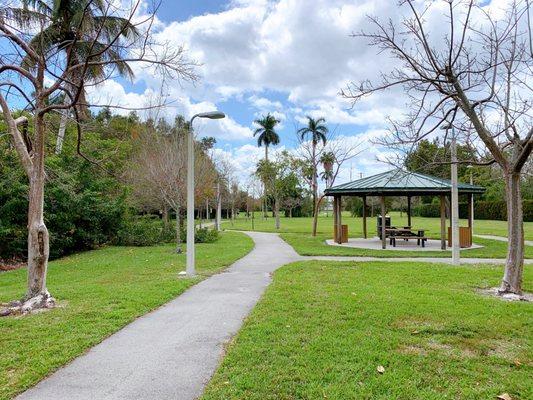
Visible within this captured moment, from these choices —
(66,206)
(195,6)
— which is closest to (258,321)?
(195,6)

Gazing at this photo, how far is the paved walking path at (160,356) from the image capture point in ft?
10.7

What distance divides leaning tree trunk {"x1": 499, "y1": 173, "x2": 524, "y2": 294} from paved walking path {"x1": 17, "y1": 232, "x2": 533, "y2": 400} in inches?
171

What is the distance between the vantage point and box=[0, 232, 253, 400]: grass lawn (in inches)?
151

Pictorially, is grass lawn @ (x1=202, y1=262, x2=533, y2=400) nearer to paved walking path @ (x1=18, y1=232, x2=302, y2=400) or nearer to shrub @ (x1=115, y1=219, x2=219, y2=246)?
paved walking path @ (x1=18, y1=232, x2=302, y2=400)

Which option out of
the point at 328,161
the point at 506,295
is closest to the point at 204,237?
the point at 328,161

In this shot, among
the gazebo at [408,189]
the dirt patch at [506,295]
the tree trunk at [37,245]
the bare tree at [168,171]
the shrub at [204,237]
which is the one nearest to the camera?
the tree trunk at [37,245]

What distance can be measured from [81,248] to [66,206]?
2.74 m

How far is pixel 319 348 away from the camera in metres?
4.19

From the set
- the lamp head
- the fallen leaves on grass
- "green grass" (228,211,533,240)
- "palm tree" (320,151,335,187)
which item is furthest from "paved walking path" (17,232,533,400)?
"palm tree" (320,151,335,187)

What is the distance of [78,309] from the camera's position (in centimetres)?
595

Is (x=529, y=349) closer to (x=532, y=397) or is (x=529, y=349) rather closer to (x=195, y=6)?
(x=532, y=397)

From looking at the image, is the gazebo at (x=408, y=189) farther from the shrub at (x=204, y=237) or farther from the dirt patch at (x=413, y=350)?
the dirt patch at (x=413, y=350)

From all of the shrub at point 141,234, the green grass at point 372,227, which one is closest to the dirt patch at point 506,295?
the shrub at point 141,234

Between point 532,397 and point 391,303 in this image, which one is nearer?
point 532,397
